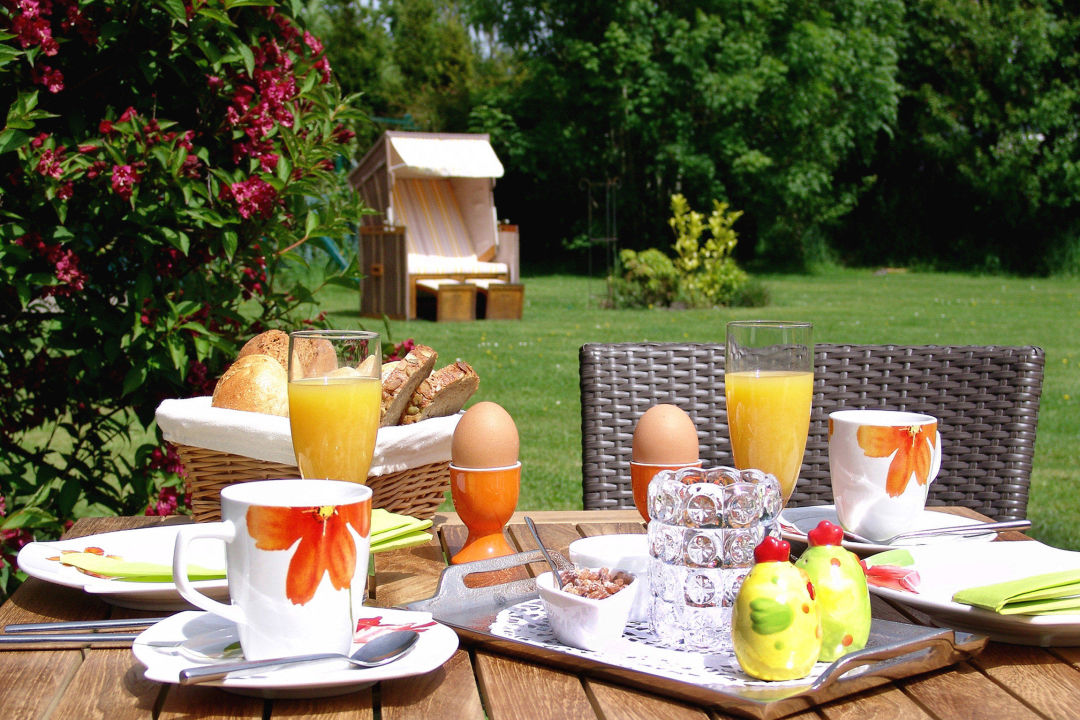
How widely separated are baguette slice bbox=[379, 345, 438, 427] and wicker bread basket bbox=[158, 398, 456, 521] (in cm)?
8

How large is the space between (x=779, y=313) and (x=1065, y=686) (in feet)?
31.5

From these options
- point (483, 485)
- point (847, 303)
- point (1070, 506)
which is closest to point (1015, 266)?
point (847, 303)

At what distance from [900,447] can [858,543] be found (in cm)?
12

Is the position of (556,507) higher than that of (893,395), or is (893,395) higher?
(893,395)

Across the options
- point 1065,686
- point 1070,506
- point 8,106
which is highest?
point 8,106

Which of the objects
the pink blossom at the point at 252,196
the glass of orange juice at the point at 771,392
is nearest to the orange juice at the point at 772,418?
the glass of orange juice at the point at 771,392

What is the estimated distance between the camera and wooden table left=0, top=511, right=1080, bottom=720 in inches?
28.8

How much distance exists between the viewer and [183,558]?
0.77m

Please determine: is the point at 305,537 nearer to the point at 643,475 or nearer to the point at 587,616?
the point at 587,616

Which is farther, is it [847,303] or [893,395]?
[847,303]

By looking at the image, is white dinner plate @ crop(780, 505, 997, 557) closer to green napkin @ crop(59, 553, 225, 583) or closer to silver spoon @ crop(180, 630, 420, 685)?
silver spoon @ crop(180, 630, 420, 685)

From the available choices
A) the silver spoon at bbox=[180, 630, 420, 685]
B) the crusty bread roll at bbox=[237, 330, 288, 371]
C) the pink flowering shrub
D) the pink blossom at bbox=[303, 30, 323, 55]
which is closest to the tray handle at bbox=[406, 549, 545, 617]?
the silver spoon at bbox=[180, 630, 420, 685]

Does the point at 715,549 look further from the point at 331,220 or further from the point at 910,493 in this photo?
the point at 331,220

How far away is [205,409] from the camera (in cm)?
124
